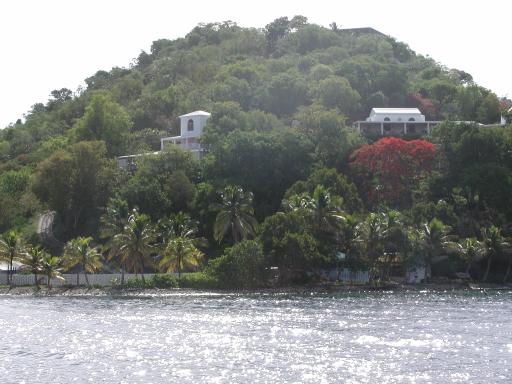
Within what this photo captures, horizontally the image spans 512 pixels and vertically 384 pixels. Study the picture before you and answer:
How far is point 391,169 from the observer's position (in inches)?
3460

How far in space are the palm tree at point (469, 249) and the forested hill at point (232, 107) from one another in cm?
1970

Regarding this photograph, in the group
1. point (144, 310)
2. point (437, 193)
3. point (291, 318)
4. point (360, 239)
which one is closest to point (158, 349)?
point (291, 318)

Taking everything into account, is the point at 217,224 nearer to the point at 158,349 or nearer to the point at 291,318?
the point at 291,318

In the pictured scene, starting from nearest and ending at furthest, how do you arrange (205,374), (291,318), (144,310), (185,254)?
1. (205,374)
2. (291,318)
3. (144,310)
4. (185,254)

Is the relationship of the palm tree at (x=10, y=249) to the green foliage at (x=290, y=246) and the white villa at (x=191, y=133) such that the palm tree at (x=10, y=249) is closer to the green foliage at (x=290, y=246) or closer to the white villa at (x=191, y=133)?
the green foliage at (x=290, y=246)

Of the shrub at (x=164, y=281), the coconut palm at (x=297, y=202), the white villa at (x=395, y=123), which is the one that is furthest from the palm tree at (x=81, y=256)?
the white villa at (x=395, y=123)

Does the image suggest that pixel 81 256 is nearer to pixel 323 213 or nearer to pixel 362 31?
pixel 323 213

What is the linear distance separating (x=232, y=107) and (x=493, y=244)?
3985 centimetres

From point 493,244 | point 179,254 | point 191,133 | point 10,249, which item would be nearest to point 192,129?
point 191,133

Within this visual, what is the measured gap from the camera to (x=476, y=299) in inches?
2520

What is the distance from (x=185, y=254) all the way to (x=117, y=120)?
4558 cm

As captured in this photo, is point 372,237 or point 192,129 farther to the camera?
point 192,129

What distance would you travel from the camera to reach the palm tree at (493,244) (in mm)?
76438

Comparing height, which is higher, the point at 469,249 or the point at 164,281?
the point at 469,249
